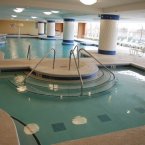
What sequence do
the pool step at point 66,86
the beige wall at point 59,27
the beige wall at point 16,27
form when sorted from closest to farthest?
1. the pool step at point 66,86
2. the beige wall at point 16,27
3. the beige wall at point 59,27

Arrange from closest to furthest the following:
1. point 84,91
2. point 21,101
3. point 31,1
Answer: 1. point 21,101
2. point 84,91
3. point 31,1

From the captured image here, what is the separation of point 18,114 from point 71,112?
1011 mm

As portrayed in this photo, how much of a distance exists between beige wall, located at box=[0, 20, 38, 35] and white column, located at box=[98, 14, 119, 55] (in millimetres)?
20351

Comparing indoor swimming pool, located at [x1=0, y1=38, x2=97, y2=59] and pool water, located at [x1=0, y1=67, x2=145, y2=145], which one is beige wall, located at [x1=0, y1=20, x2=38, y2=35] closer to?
indoor swimming pool, located at [x1=0, y1=38, x2=97, y2=59]

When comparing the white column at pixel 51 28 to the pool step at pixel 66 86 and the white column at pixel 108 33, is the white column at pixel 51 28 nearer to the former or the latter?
the white column at pixel 108 33

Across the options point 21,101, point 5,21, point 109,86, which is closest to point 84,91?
point 109,86

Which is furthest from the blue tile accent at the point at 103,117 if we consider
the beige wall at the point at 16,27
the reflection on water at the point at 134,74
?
the beige wall at the point at 16,27

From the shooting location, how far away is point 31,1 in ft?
25.0

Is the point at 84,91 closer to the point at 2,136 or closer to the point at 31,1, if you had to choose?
the point at 2,136

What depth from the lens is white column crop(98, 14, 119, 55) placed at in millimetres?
9734

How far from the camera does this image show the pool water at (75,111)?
3158mm

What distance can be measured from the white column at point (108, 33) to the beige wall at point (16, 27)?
20351 millimetres

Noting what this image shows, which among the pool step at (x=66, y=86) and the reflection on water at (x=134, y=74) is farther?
the reflection on water at (x=134, y=74)

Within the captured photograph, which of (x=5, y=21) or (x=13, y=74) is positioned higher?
(x=5, y=21)
